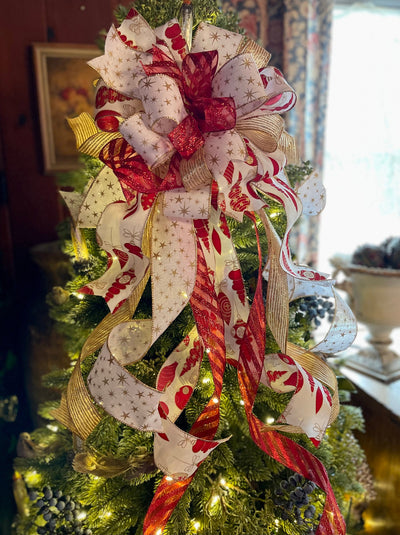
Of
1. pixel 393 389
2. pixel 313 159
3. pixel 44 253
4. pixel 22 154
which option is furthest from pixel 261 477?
pixel 313 159

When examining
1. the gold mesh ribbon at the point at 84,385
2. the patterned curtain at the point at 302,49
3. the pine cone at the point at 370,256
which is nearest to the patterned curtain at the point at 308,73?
the patterned curtain at the point at 302,49

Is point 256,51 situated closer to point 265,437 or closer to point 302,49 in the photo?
point 265,437

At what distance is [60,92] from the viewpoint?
1.26 meters

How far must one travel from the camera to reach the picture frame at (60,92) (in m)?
1.21

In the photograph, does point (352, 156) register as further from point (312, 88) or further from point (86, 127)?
point (86, 127)

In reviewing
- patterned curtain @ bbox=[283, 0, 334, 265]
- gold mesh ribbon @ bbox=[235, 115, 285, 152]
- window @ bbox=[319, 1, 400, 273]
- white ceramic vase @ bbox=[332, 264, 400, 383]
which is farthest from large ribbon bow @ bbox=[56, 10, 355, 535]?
window @ bbox=[319, 1, 400, 273]

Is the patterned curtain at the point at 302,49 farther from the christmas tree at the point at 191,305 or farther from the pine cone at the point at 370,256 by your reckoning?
the christmas tree at the point at 191,305

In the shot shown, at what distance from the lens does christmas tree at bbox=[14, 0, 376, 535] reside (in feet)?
1.27

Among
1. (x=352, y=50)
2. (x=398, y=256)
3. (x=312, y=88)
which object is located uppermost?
(x=352, y=50)

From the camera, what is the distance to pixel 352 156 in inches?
70.7

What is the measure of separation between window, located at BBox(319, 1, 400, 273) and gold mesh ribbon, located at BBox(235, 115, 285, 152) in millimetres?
1479

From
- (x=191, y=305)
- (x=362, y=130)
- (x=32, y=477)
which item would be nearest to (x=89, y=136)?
(x=191, y=305)

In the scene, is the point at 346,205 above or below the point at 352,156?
below

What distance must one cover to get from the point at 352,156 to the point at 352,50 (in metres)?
0.42
